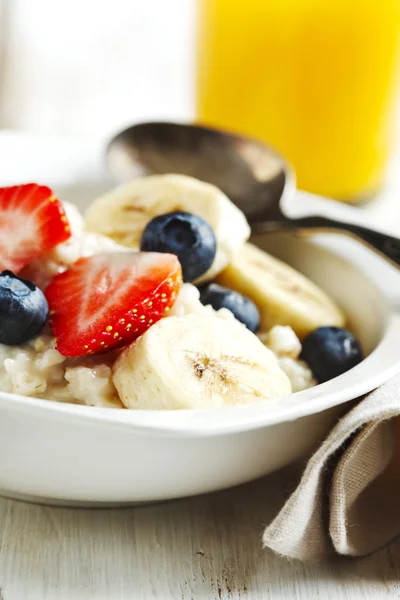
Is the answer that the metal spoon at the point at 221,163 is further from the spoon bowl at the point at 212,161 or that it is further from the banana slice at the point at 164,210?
the banana slice at the point at 164,210

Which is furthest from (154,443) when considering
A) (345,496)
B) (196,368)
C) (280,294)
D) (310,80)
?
(310,80)

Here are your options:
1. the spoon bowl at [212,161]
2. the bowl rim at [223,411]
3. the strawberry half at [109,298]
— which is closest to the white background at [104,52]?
the spoon bowl at [212,161]

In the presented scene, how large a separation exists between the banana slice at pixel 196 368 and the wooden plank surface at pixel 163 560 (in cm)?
17

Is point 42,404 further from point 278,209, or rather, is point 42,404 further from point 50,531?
point 278,209

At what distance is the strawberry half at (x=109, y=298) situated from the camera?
1.02 metres

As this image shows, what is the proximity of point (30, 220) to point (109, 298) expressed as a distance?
7.4 inches

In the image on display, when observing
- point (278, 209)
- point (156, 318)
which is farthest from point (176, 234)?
point (278, 209)

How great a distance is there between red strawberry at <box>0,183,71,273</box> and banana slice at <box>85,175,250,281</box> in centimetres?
23

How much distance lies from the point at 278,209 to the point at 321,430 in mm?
581

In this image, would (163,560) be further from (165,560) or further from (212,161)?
(212,161)

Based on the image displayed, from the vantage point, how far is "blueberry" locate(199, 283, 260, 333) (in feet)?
3.99

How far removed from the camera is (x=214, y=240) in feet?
4.11

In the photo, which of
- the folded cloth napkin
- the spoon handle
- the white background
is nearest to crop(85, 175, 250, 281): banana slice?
the spoon handle

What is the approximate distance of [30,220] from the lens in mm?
1145
